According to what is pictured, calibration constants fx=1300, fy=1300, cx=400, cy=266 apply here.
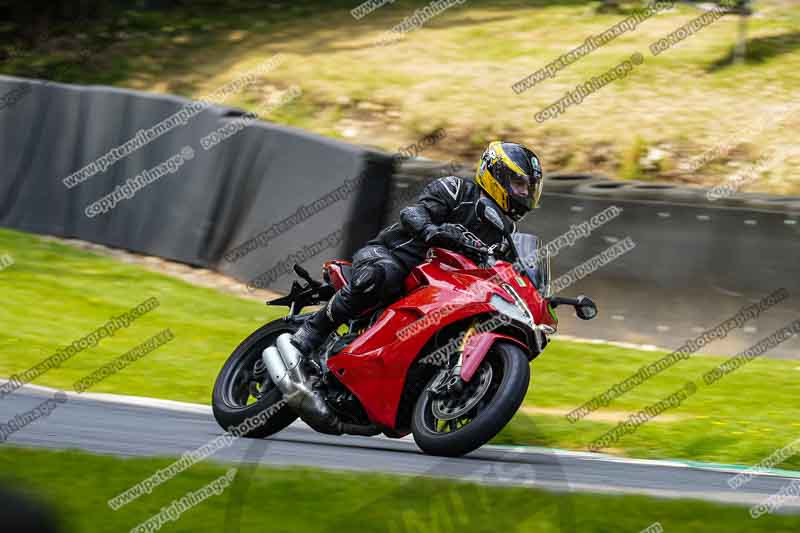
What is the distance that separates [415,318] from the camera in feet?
23.0

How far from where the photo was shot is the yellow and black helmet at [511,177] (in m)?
7.07

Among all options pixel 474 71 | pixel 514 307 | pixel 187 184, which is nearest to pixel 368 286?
pixel 514 307

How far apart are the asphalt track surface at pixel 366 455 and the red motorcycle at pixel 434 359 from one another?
186 millimetres

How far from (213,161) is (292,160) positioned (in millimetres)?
1302

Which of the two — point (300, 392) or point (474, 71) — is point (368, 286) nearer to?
point (300, 392)

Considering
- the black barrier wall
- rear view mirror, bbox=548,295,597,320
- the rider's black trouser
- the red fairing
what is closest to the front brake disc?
the red fairing

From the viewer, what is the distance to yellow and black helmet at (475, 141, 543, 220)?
707 cm

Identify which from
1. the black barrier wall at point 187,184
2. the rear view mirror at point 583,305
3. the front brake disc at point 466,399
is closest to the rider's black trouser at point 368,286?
the front brake disc at point 466,399

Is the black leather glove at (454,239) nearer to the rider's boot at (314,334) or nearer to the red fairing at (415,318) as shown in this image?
the red fairing at (415,318)

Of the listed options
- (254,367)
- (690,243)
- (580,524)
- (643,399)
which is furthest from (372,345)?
(690,243)

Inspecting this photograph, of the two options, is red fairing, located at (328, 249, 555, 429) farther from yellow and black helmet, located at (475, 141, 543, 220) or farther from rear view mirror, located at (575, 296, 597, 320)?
yellow and black helmet, located at (475, 141, 543, 220)

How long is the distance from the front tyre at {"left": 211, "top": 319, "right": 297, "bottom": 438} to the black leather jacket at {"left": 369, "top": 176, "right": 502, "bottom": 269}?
3.00 feet

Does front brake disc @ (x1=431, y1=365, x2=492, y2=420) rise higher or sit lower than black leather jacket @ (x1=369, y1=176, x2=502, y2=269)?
lower

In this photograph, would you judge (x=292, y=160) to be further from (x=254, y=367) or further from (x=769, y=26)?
(x=769, y=26)
